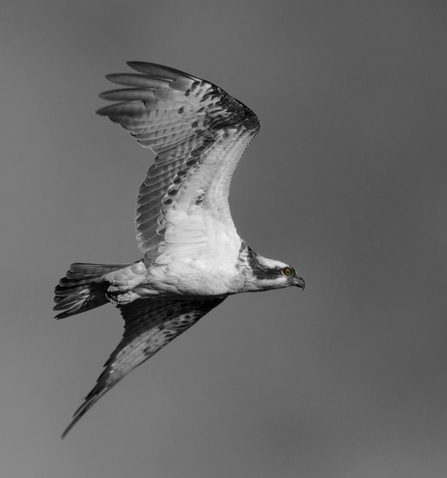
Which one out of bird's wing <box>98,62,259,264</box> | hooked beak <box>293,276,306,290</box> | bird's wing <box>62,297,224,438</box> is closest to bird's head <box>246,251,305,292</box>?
hooked beak <box>293,276,306,290</box>

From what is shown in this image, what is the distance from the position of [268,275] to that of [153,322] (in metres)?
2.72

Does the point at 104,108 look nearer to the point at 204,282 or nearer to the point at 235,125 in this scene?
the point at 235,125

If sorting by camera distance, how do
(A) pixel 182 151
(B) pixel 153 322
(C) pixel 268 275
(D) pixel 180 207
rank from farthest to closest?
(B) pixel 153 322, (C) pixel 268 275, (D) pixel 180 207, (A) pixel 182 151

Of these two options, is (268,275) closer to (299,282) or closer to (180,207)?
(299,282)

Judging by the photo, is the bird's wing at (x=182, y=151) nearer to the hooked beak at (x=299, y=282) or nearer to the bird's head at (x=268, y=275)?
the bird's head at (x=268, y=275)

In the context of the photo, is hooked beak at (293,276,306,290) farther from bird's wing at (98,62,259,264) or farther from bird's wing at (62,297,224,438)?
bird's wing at (62,297,224,438)

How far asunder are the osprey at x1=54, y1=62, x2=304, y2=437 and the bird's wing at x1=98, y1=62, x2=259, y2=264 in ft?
0.05

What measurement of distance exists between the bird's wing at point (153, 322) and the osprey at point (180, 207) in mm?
896

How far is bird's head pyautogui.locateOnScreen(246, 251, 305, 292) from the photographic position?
613 inches

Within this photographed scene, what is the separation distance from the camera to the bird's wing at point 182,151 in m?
14.7

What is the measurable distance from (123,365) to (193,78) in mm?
5292

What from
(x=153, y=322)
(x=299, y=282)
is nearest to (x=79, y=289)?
(x=153, y=322)

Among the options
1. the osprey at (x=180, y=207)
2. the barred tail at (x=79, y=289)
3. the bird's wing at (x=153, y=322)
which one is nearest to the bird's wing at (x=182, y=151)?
the osprey at (x=180, y=207)

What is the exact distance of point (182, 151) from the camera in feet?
49.4
